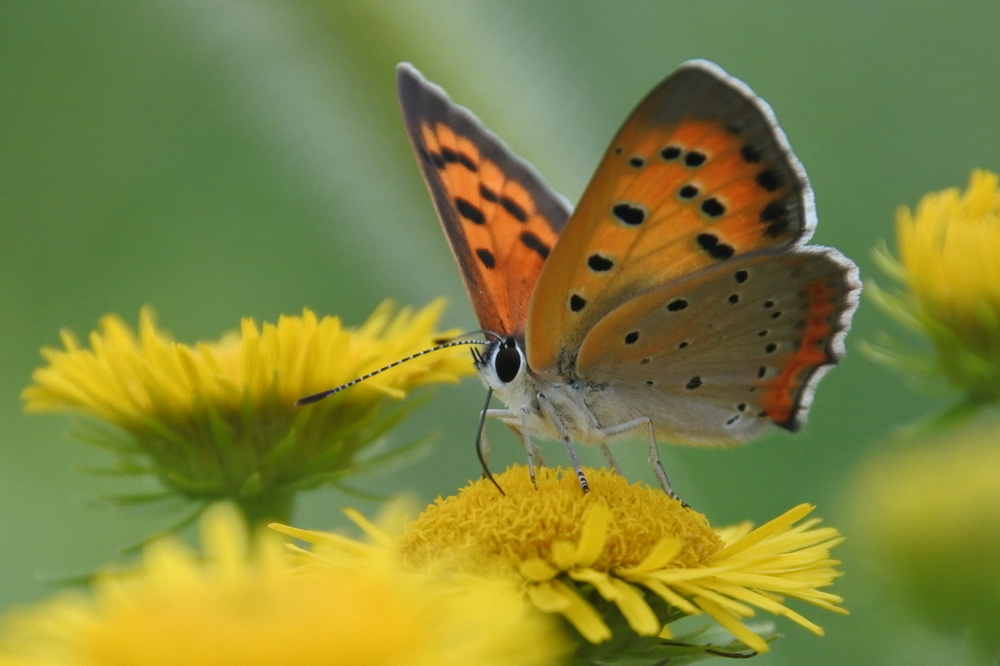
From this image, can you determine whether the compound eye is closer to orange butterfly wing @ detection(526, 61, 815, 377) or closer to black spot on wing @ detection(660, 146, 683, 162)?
orange butterfly wing @ detection(526, 61, 815, 377)

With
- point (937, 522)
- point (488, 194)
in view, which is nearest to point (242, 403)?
point (488, 194)

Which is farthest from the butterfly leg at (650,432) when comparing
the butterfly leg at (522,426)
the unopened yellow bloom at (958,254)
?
the unopened yellow bloom at (958,254)

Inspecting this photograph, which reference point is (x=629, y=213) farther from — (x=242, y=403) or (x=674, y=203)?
(x=242, y=403)

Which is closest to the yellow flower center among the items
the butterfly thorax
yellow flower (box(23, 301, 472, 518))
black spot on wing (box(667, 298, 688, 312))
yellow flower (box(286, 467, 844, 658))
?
yellow flower (box(286, 467, 844, 658))

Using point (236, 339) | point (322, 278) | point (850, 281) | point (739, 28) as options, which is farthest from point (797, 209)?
point (322, 278)

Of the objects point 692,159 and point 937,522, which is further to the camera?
point 937,522

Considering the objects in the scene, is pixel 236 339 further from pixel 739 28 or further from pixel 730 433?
pixel 739 28

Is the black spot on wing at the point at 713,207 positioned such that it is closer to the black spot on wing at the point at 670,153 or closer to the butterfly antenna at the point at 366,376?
the black spot on wing at the point at 670,153
